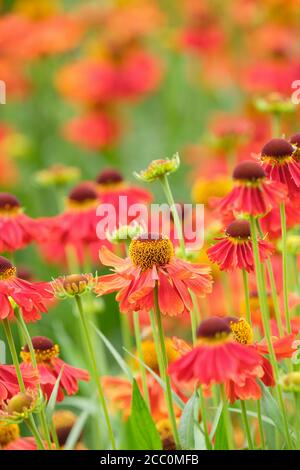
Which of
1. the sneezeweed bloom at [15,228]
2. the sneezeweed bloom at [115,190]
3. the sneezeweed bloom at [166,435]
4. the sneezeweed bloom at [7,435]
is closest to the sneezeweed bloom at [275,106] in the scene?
the sneezeweed bloom at [115,190]

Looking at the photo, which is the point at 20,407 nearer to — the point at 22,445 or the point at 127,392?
the point at 22,445

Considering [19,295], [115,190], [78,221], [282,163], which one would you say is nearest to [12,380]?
[19,295]

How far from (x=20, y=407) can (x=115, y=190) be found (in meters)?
0.64

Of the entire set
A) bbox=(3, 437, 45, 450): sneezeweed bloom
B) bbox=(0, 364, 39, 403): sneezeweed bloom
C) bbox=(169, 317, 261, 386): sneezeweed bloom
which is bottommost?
bbox=(3, 437, 45, 450): sneezeweed bloom

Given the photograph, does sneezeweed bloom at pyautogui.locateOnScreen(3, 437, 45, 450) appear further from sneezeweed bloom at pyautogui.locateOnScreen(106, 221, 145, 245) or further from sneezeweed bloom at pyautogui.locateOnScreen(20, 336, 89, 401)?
sneezeweed bloom at pyautogui.locateOnScreen(106, 221, 145, 245)

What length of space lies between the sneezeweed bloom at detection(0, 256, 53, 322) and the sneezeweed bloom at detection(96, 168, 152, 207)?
47 cm

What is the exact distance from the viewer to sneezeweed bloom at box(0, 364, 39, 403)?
700 millimetres

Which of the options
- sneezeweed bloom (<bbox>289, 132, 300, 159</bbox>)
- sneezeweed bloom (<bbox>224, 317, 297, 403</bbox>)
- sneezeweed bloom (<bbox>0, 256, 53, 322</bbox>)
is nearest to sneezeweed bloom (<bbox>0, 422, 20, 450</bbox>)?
sneezeweed bloom (<bbox>0, 256, 53, 322</bbox>)

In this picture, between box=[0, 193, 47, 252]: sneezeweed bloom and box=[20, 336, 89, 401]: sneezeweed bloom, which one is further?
box=[0, 193, 47, 252]: sneezeweed bloom

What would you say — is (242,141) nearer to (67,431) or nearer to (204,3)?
(67,431)

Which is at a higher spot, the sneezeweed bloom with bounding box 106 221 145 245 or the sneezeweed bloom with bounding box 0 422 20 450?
the sneezeweed bloom with bounding box 106 221 145 245

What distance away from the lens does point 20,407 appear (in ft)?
2.15

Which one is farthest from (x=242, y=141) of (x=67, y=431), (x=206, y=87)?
(x=206, y=87)

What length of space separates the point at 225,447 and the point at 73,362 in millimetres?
441
